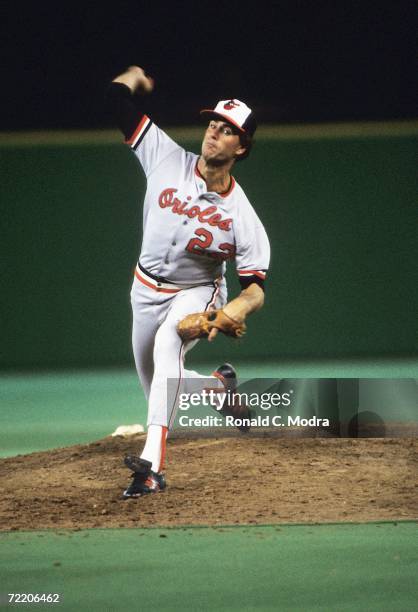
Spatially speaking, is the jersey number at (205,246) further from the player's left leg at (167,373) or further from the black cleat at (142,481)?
the black cleat at (142,481)

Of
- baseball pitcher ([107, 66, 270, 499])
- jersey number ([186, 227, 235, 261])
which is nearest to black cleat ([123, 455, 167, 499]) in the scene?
baseball pitcher ([107, 66, 270, 499])

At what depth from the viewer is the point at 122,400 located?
25.6 feet

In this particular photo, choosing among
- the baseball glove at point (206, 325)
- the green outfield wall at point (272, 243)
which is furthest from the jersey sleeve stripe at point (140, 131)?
the green outfield wall at point (272, 243)

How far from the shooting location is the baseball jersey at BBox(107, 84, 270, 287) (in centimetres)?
505

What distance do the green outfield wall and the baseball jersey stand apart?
4.05 metres

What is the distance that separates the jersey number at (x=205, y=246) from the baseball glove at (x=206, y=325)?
0.29 m

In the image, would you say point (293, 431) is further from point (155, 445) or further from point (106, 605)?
point (106, 605)

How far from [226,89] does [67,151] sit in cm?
154

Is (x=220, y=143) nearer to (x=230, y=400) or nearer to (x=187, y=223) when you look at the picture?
(x=187, y=223)

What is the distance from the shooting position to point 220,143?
16.6 ft

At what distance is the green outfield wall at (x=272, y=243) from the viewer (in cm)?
923

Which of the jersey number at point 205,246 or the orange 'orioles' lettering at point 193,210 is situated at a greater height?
the orange 'orioles' lettering at point 193,210

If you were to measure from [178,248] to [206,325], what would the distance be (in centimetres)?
43

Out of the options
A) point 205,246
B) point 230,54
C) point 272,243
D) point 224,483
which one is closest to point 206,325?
point 205,246
